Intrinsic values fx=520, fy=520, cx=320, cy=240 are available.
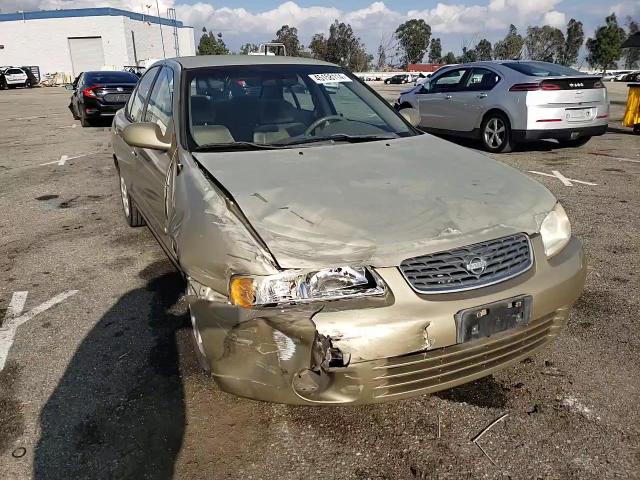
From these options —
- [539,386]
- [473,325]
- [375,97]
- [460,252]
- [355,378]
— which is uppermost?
[375,97]

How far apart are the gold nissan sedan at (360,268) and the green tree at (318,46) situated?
69.3 meters

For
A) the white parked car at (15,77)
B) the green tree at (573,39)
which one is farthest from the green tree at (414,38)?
the white parked car at (15,77)

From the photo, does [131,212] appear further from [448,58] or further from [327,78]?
[448,58]

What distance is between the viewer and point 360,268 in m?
1.94

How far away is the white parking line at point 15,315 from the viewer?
2924 mm

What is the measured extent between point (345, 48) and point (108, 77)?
192 feet

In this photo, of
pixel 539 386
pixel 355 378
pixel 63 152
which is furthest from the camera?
pixel 63 152

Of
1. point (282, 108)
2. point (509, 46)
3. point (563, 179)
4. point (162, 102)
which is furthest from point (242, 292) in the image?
point (509, 46)

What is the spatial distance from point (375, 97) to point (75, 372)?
2631 millimetres

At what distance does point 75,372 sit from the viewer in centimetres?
263

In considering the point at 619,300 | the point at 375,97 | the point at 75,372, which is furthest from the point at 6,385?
the point at 619,300

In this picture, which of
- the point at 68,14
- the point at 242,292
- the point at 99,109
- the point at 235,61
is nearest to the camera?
the point at 242,292

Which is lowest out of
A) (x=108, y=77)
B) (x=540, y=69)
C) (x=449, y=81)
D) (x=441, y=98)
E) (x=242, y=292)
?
(x=242, y=292)

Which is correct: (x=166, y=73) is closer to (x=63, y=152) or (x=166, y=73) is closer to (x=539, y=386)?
(x=539, y=386)
